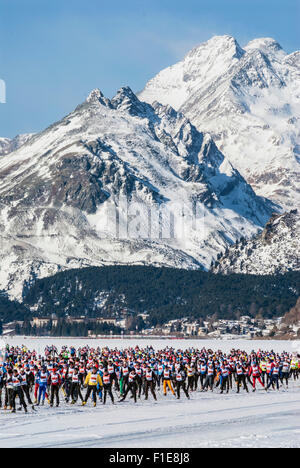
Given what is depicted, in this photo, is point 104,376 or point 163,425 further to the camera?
point 104,376

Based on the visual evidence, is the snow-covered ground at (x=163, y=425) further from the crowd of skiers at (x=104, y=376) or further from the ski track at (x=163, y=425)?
the crowd of skiers at (x=104, y=376)

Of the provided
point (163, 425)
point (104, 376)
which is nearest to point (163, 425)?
point (163, 425)

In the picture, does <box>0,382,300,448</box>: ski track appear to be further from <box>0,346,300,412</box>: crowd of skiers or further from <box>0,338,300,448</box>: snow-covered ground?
<box>0,346,300,412</box>: crowd of skiers

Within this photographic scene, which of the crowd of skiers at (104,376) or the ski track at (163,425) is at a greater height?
the crowd of skiers at (104,376)

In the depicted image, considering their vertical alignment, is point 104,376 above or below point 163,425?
above

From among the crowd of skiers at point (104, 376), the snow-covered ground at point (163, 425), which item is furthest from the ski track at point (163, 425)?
the crowd of skiers at point (104, 376)

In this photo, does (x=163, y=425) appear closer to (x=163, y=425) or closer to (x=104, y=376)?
(x=163, y=425)

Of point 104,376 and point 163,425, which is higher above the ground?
point 104,376

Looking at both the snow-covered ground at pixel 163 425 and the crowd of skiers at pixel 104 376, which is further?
the crowd of skiers at pixel 104 376

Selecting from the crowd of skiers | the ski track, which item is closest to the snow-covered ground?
the ski track
